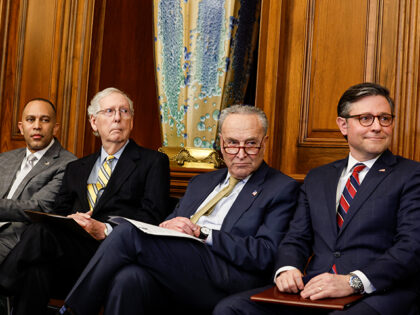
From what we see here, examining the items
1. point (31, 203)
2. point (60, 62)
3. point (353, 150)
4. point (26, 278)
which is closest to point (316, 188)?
point (353, 150)

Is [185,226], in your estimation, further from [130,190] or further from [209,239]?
[130,190]

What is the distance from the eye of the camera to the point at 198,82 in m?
3.42

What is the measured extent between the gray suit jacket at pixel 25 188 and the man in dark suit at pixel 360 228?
4.57 feet

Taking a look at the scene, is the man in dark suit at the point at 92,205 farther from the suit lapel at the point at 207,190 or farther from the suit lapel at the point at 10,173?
the suit lapel at the point at 10,173

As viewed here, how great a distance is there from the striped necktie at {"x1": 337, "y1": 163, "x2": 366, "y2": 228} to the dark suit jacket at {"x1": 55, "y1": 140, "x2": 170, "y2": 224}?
89cm

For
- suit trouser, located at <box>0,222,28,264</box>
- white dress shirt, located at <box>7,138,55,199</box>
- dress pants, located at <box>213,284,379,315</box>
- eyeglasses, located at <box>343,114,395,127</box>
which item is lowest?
dress pants, located at <box>213,284,379,315</box>

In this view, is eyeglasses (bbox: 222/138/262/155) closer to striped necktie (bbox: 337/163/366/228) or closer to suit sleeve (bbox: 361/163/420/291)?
striped necktie (bbox: 337/163/366/228)

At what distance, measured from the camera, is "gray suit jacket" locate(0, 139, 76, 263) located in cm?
293

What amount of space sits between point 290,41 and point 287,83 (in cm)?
22

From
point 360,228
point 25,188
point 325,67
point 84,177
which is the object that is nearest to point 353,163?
point 360,228

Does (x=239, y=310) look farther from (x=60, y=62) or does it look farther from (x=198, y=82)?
(x=60, y=62)

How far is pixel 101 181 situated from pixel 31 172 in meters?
0.54

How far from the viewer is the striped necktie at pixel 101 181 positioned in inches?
114

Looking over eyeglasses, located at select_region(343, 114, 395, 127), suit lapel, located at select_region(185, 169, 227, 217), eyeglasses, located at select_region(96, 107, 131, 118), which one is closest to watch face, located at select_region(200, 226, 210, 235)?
suit lapel, located at select_region(185, 169, 227, 217)
